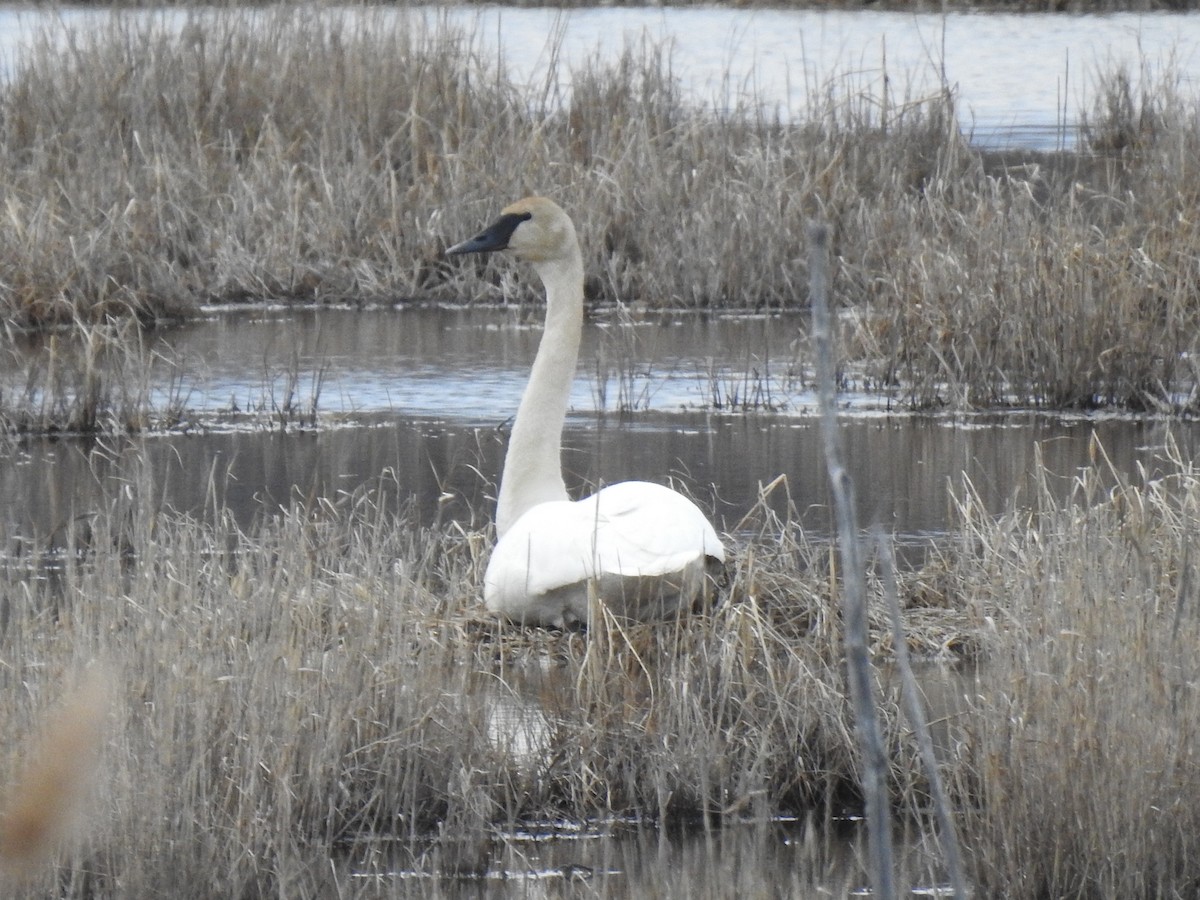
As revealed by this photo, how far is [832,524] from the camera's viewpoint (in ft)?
19.6

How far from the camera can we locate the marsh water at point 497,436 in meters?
6.77

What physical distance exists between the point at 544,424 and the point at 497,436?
245 cm

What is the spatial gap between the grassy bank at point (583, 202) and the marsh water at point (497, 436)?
1.33 ft

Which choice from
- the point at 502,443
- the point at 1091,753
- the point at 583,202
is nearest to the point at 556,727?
the point at 1091,753

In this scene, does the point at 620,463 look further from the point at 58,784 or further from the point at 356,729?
the point at 58,784

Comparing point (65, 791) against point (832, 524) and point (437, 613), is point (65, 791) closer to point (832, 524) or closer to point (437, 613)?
point (437, 613)

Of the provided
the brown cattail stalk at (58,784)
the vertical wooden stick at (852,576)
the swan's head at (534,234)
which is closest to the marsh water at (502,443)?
the swan's head at (534,234)

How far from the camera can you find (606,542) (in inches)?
187

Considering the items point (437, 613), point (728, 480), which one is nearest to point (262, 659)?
point (437, 613)

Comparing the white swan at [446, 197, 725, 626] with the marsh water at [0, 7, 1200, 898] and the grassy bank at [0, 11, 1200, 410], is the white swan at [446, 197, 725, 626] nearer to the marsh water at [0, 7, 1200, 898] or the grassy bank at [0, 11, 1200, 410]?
the marsh water at [0, 7, 1200, 898]

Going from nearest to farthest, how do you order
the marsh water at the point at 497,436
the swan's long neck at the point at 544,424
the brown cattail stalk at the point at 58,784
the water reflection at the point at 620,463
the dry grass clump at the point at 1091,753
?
the brown cattail stalk at the point at 58,784 < the dry grass clump at the point at 1091,753 < the swan's long neck at the point at 544,424 < the water reflection at the point at 620,463 < the marsh water at the point at 497,436

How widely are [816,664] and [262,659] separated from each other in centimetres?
129

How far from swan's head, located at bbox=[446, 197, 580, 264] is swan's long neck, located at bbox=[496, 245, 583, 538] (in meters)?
0.13

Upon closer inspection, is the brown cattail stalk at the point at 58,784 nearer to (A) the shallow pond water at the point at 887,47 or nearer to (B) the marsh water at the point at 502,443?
(B) the marsh water at the point at 502,443
